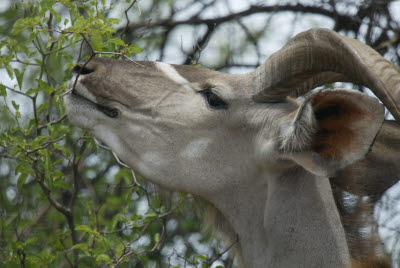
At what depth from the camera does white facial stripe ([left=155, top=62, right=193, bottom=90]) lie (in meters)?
4.41

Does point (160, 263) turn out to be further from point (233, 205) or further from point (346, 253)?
point (346, 253)

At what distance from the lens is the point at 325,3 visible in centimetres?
681

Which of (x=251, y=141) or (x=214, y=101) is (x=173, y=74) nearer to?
(x=214, y=101)

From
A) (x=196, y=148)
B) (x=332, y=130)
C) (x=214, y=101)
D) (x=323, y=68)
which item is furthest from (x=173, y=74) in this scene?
(x=332, y=130)

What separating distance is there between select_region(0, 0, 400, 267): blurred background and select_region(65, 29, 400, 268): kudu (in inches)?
16.6

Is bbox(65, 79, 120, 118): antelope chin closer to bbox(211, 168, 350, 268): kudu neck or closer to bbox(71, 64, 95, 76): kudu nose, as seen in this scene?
bbox(71, 64, 95, 76): kudu nose

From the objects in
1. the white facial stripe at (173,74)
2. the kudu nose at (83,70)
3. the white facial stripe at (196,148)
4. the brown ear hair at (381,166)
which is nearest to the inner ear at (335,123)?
the brown ear hair at (381,166)

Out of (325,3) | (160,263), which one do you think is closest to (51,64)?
(160,263)

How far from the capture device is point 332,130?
3.65 m

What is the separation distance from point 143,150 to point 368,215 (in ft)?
4.78

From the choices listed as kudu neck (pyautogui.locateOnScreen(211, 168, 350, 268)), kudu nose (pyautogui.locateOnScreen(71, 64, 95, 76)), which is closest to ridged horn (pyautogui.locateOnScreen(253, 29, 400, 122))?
kudu neck (pyautogui.locateOnScreen(211, 168, 350, 268))

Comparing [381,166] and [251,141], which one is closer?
[251,141]

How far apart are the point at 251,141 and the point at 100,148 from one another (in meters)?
2.32

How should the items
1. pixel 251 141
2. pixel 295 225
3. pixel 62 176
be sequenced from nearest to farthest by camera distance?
pixel 295 225 → pixel 251 141 → pixel 62 176
